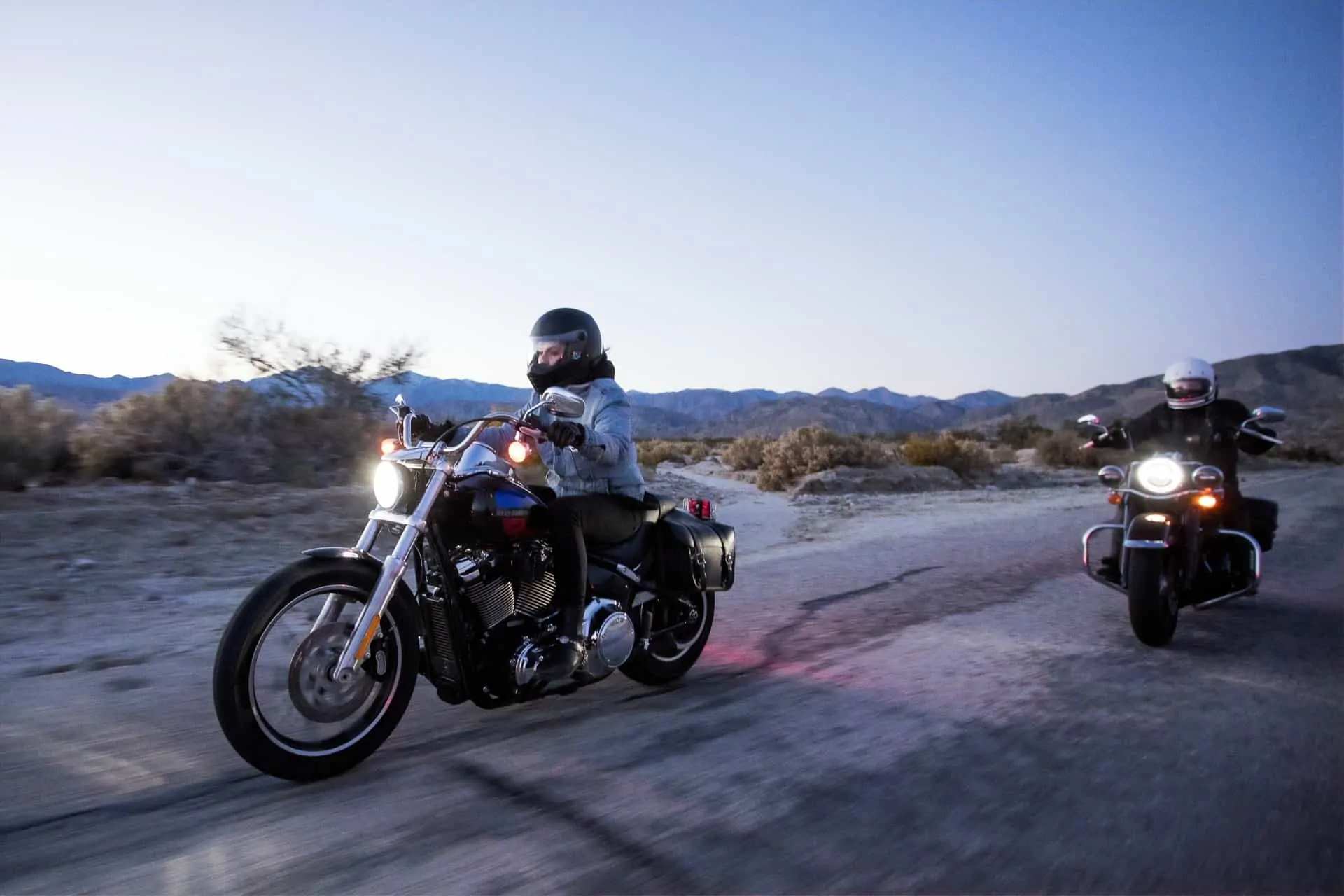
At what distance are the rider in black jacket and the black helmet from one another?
4127 mm

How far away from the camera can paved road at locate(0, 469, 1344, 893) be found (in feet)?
8.96

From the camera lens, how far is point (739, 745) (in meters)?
3.85

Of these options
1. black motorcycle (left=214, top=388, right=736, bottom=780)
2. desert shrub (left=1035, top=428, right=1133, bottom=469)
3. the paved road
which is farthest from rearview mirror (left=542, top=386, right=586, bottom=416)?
desert shrub (left=1035, top=428, right=1133, bottom=469)

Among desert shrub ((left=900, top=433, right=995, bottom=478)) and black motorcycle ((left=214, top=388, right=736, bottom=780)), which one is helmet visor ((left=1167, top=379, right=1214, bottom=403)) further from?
desert shrub ((left=900, top=433, right=995, bottom=478))

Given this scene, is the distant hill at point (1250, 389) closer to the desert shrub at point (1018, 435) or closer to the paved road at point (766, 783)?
the desert shrub at point (1018, 435)

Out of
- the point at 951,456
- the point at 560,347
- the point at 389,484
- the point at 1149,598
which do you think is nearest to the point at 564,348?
the point at 560,347

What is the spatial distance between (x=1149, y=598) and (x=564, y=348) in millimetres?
3844

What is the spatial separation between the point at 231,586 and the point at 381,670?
4.11 metres

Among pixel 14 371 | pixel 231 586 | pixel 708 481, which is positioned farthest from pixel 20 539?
pixel 708 481

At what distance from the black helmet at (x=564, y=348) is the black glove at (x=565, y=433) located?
0.65 metres

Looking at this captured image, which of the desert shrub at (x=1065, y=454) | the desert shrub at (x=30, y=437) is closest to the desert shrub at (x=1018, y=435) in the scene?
the desert shrub at (x=1065, y=454)

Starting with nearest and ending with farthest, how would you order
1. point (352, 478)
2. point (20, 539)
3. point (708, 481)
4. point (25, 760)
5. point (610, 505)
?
point (25, 760) → point (610, 505) → point (20, 539) → point (352, 478) → point (708, 481)

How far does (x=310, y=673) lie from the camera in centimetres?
338

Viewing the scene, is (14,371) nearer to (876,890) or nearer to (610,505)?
(610,505)
